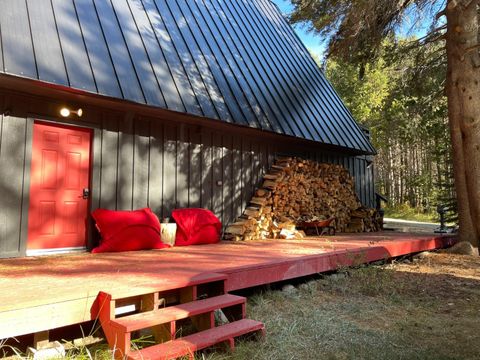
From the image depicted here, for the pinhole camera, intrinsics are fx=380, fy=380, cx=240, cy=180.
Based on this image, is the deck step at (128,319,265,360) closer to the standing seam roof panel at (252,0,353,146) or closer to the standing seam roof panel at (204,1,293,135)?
the standing seam roof panel at (204,1,293,135)

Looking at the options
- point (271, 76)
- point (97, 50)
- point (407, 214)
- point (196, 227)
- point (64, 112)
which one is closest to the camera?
point (64, 112)

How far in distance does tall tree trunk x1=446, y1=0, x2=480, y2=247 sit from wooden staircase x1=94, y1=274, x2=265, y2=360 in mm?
5517

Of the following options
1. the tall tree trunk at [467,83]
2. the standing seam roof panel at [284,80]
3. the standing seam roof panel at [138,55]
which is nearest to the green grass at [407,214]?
the tall tree trunk at [467,83]

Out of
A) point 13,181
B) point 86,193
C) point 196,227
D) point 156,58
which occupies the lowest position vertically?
point 196,227

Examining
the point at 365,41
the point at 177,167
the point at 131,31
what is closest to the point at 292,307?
the point at 177,167

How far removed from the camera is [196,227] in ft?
19.4

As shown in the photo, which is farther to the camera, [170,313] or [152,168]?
[152,168]

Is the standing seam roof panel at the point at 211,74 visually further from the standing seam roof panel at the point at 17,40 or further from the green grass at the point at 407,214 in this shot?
the green grass at the point at 407,214

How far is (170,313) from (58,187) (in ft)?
9.62

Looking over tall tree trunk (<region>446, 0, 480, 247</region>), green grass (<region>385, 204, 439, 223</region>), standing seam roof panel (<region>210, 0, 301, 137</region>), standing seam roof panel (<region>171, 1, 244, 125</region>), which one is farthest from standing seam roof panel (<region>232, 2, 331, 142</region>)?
green grass (<region>385, 204, 439, 223</region>)

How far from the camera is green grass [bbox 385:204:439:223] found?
2133cm

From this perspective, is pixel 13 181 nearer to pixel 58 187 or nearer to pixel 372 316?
pixel 58 187

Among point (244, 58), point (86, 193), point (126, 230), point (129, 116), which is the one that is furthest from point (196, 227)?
point (244, 58)

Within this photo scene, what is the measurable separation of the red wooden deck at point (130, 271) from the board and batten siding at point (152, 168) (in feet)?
2.72
